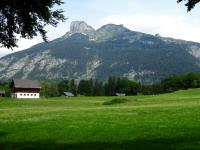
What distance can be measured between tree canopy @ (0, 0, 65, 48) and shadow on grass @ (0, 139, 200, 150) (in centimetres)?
635

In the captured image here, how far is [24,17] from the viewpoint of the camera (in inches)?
1051

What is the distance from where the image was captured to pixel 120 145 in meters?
24.5

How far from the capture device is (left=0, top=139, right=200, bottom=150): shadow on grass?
23.1m

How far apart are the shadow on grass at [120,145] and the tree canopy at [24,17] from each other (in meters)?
6.35

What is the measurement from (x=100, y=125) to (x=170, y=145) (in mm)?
12801

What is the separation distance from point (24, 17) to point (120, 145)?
916cm

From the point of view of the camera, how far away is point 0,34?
27.5 metres

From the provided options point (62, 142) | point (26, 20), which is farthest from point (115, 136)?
point (26, 20)

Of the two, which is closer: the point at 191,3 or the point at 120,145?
the point at 191,3

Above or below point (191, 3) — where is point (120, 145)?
below

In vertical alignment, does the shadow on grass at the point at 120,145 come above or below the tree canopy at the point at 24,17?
below

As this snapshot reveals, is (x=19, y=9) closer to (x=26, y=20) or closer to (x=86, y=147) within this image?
(x=26, y=20)

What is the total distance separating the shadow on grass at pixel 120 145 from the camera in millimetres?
23078

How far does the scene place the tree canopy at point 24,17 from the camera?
1012 inches
